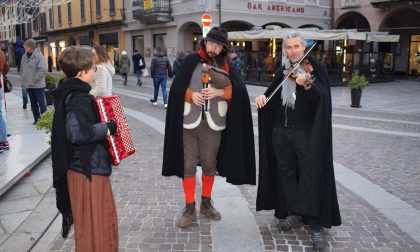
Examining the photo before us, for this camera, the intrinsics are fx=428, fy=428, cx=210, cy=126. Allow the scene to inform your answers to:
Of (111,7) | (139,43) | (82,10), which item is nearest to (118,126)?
(139,43)

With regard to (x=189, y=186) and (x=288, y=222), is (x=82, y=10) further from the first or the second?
(x=288, y=222)

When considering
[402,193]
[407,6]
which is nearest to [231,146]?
[402,193]

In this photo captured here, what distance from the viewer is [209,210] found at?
14.3 ft

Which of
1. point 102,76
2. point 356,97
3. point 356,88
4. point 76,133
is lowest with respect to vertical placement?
point 356,97

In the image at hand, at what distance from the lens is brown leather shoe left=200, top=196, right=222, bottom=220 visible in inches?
171

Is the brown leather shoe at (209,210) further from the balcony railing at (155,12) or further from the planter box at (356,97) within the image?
the balcony railing at (155,12)

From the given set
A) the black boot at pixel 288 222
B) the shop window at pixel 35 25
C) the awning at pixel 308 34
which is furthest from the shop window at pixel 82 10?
the black boot at pixel 288 222

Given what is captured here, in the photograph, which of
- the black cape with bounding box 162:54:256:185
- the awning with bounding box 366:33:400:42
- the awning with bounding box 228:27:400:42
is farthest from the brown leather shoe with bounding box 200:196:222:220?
the awning with bounding box 366:33:400:42

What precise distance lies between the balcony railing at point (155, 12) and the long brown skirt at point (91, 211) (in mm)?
23374

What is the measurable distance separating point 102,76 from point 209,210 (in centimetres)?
243

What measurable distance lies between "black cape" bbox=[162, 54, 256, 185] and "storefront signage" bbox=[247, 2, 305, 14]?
21.0 meters

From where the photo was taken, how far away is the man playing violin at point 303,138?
3.59m

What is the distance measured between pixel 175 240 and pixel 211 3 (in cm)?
2004

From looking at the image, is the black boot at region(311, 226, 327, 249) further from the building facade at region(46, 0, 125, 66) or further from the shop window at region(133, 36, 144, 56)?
the shop window at region(133, 36, 144, 56)
